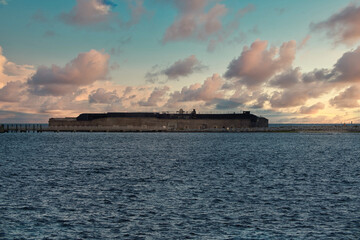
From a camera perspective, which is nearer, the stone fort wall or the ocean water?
the ocean water

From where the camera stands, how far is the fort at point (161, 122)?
173 metres

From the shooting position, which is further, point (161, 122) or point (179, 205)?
point (161, 122)

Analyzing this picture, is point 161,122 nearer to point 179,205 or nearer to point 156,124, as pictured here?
point 156,124

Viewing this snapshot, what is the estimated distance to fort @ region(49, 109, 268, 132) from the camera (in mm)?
172875

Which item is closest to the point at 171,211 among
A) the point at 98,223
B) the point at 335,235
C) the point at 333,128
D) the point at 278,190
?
the point at 98,223

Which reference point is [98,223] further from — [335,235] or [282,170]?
[282,170]

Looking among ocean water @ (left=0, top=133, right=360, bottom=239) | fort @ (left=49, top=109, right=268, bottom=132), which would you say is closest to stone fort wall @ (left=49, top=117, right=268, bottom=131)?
fort @ (left=49, top=109, right=268, bottom=132)

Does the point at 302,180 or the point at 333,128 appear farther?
the point at 333,128

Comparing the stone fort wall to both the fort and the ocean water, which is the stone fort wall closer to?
the fort

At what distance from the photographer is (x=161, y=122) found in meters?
179

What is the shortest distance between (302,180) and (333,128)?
168 metres

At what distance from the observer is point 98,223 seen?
60.5ft

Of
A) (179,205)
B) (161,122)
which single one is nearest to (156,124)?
(161,122)

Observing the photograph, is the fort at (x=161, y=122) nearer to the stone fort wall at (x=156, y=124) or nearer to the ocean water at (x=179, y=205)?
the stone fort wall at (x=156, y=124)
